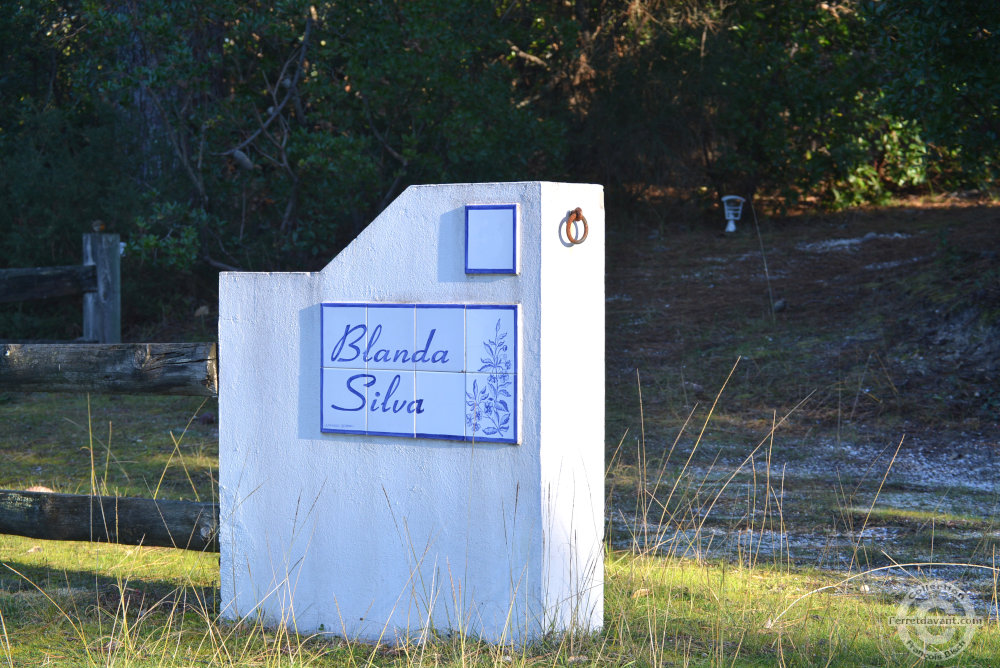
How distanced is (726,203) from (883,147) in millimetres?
2998

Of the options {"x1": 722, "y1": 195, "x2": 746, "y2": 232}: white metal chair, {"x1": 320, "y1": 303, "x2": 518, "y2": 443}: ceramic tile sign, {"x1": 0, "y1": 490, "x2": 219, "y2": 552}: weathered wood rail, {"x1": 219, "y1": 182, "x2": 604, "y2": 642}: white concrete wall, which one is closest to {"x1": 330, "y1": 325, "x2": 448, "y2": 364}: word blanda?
{"x1": 320, "y1": 303, "x2": 518, "y2": 443}: ceramic tile sign

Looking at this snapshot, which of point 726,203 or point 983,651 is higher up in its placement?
point 726,203

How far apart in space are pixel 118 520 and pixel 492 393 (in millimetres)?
1798

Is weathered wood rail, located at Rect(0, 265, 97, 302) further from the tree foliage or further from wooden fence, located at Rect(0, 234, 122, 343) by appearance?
the tree foliage

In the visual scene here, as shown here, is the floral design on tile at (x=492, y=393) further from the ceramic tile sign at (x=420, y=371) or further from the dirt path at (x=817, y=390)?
the dirt path at (x=817, y=390)

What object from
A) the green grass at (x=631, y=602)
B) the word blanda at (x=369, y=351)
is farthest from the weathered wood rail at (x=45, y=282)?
the word blanda at (x=369, y=351)

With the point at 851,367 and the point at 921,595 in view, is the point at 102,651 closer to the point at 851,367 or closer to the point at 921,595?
the point at 921,595

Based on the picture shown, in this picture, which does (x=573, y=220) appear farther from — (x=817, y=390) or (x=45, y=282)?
(x=817, y=390)

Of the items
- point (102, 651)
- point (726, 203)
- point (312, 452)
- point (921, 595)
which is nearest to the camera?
point (102, 651)

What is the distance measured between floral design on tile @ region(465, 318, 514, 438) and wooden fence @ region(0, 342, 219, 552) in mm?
1064

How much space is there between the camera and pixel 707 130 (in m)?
17.2

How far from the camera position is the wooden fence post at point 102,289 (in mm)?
8250

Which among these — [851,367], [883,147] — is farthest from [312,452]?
[883,147]

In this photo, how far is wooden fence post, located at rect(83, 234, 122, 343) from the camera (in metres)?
8.25
